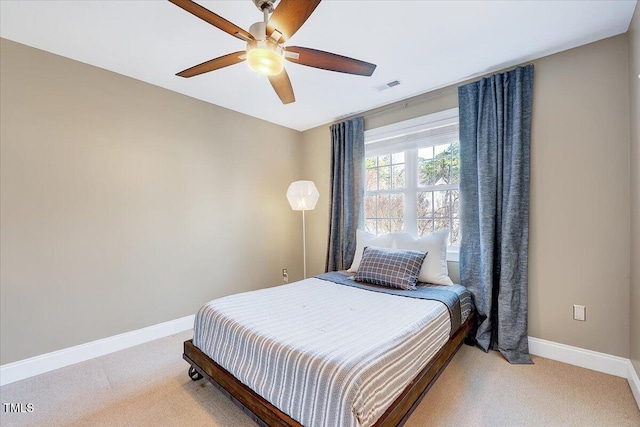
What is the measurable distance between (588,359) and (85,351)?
4.06 meters

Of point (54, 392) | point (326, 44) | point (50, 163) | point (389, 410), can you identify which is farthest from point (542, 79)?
point (54, 392)

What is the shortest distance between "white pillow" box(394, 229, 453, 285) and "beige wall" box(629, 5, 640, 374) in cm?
115

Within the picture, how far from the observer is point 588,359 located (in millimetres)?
2125

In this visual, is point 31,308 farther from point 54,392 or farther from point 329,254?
point 329,254

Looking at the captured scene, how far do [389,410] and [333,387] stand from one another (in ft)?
1.21

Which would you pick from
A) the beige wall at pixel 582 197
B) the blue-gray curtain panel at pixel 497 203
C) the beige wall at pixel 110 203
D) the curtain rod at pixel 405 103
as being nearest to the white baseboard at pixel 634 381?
the beige wall at pixel 582 197

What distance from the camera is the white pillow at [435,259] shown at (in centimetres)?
258

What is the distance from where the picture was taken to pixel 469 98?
103 inches

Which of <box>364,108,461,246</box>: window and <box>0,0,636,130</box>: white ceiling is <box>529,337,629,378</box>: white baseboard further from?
<box>0,0,636,130</box>: white ceiling

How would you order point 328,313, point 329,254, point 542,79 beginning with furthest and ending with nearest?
1. point 329,254
2. point 542,79
3. point 328,313

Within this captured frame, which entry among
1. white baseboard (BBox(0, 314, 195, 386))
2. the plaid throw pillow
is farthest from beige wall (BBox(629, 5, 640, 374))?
white baseboard (BBox(0, 314, 195, 386))

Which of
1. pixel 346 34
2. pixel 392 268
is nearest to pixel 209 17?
pixel 346 34

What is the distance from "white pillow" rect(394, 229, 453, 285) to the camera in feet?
8.46

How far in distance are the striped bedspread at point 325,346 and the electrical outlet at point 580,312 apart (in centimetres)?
A: 109
